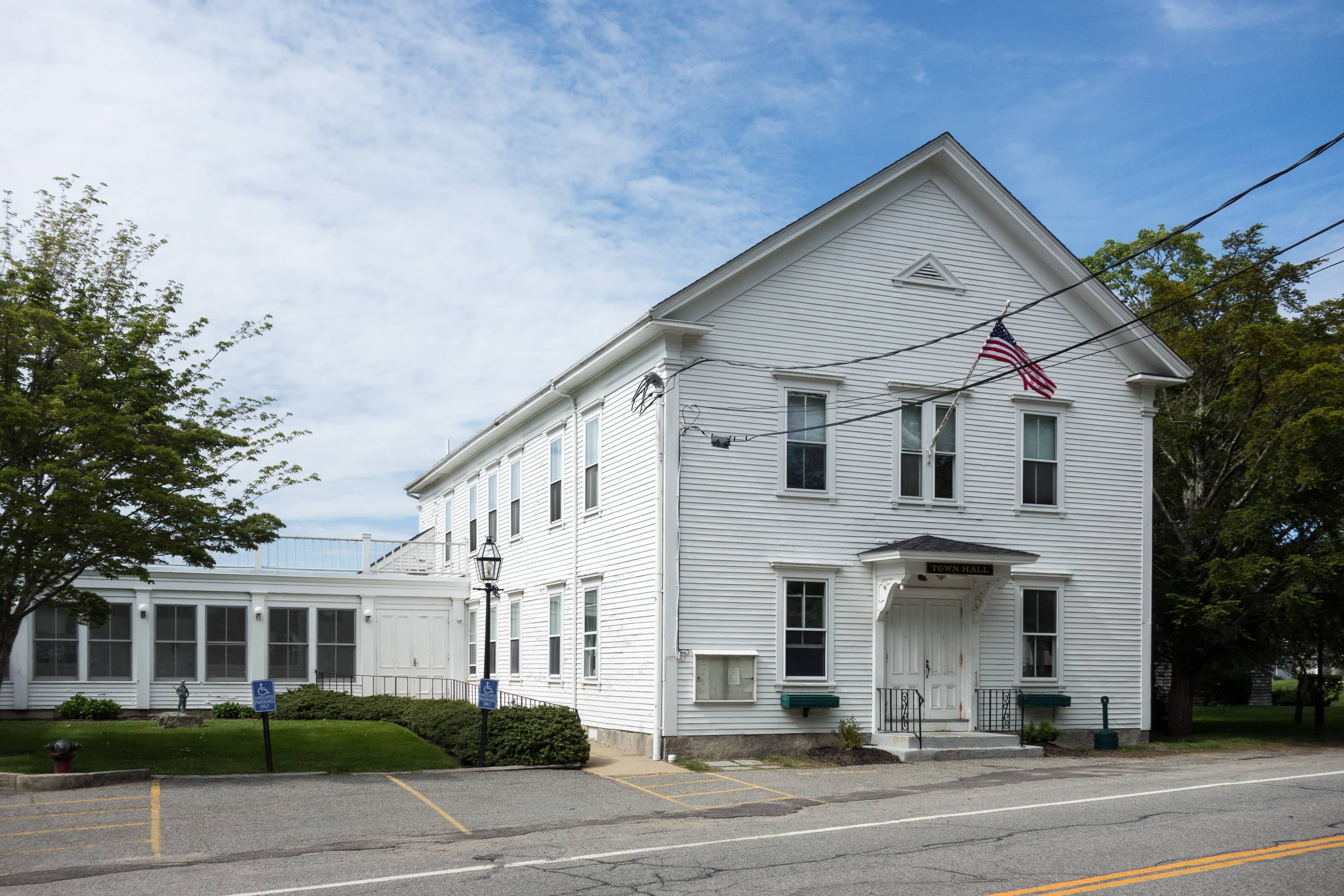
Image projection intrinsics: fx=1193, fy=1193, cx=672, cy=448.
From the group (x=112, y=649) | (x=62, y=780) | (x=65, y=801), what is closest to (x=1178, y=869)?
(x=65, y=801)

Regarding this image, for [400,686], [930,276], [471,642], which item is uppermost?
[930,276]

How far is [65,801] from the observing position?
14.3 m

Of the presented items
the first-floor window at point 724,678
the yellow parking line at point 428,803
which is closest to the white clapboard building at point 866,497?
the first-floor window at point 724,678

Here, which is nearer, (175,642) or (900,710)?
(900,710)

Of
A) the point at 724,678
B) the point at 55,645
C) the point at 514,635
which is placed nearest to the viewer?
the point at 724,678

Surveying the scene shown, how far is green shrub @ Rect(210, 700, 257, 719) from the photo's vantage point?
27.2 m

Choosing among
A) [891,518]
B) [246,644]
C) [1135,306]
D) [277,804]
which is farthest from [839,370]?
[246,644]

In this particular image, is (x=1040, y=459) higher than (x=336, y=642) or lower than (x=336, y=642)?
higher

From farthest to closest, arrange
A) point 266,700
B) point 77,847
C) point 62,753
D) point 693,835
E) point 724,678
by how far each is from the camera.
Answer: point 724,678 → point 266,700 → point 62,753 → point 693,835 → point 77,847

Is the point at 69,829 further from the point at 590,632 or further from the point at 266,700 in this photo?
the point at 590,632

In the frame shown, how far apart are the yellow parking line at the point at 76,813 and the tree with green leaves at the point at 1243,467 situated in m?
18.8

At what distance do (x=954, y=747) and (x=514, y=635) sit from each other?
11484 millimetres

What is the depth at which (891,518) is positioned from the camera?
20812 mm

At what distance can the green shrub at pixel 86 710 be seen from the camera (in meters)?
26.8
